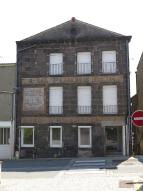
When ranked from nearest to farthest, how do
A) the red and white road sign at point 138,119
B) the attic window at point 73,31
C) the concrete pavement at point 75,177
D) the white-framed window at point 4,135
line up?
the red and white road sign at point 138,119, the concrete pavement at point 75,177, the white-framed window at point 4,135, the attic window at point 73,31

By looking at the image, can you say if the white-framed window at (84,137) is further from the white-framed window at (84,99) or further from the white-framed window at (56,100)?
the white-framed window at (56,100)

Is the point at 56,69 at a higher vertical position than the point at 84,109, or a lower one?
higher

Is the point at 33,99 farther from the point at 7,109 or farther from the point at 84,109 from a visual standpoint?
the point at 84,109

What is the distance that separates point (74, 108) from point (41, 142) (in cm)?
350

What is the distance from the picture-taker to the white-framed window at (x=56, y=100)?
30.3 meters

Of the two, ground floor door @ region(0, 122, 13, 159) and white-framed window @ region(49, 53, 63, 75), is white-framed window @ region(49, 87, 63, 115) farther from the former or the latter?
ground floor door @ region(0, 122, 13, 159)

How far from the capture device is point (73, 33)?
31281 mm

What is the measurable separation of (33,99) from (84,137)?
4.76 metres

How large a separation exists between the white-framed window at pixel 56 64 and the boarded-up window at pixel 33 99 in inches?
65.2

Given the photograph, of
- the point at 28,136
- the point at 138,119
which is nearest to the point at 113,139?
the point at 28,136

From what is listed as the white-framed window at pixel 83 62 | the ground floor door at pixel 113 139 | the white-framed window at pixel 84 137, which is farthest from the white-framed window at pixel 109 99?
the white-framed window at pixel 83 62

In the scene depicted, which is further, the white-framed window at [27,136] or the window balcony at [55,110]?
the white-framed window at [27,136]

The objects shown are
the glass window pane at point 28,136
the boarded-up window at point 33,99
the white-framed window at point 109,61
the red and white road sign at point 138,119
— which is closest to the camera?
the red and white road sign at point 138,119

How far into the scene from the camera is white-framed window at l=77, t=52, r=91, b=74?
30.5 metres
